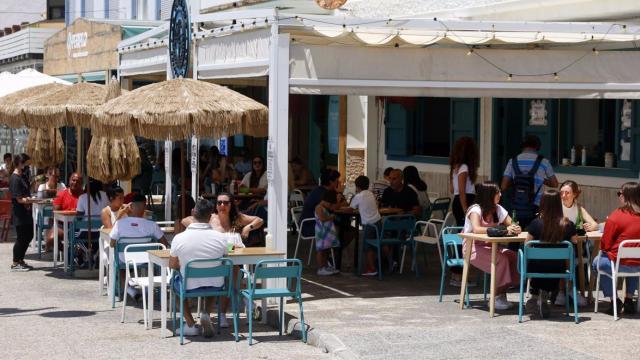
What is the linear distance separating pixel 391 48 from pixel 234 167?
981 cm

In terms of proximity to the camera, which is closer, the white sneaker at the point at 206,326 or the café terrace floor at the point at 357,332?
the café terrace floor at the point at 357,332

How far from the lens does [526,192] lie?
13.6 meters

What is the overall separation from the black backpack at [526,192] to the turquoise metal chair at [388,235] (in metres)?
1.33

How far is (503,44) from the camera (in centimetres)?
1307

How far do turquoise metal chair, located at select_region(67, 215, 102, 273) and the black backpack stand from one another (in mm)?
5305

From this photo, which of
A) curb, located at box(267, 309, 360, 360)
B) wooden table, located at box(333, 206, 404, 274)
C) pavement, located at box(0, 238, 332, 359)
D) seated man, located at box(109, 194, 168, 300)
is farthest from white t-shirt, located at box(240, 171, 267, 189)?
curb, located at box(267, 309, 360, 360)

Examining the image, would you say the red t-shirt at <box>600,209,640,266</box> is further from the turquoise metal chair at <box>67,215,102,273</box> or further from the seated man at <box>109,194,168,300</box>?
the turquoise metal chair at <box>67,215,102,273</box>

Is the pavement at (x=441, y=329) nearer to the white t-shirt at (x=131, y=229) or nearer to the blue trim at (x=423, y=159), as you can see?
the white t-shirt at (x=131, y=229)

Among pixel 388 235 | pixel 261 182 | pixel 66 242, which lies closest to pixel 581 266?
pixel 388 235

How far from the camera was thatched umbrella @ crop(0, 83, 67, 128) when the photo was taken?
51.3 ft

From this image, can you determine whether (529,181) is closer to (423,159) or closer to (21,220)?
(423,159)

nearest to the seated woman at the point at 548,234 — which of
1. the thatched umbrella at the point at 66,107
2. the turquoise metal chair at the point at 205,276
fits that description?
the turquoise metal chair at the point at 205,276

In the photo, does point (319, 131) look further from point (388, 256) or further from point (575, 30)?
point (575, 30)

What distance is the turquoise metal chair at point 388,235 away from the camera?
1389 cm
